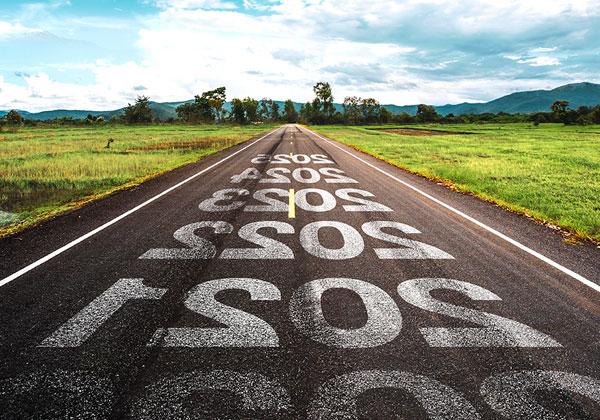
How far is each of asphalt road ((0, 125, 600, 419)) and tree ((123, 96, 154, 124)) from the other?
117m

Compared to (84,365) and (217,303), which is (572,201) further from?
(84,365)

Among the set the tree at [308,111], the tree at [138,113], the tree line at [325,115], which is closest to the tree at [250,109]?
the tree line at [325,115]

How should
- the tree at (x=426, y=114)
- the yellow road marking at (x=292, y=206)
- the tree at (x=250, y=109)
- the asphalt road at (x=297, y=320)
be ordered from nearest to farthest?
the asphalt road at (x=297, y=320), the yellow road marking at (x=292, y=206), the tree at (x=426, y=114), the tree at (x=250, y=109)

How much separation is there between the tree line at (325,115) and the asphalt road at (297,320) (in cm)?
9757

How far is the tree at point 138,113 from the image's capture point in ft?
373

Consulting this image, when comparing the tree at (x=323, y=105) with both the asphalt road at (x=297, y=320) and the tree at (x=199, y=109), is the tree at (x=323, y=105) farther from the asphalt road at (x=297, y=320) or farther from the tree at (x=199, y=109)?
the asphalt road at (x=297, y=320)

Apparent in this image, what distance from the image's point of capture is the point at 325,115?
541ft

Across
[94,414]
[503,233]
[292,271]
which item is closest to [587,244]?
[503,233]

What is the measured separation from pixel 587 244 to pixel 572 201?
4.40 metres

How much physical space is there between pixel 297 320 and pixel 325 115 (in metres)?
166

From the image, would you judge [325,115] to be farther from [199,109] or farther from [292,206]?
[292,206]

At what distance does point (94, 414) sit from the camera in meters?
2.82

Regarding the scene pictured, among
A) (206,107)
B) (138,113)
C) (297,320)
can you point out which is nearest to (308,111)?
(206,107)

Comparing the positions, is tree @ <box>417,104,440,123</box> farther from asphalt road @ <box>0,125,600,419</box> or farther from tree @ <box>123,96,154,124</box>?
asphalt road @ <box>0,125,600,419</box>
